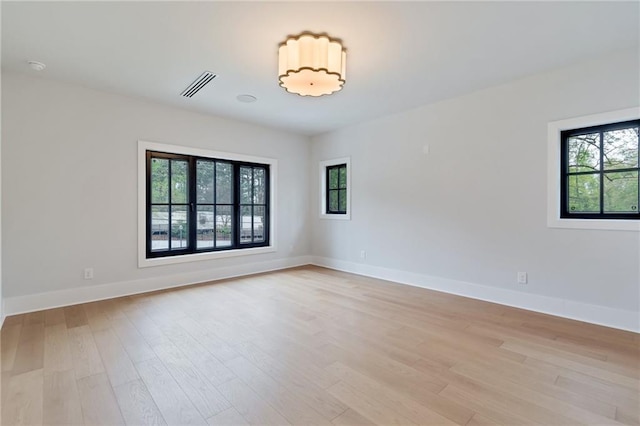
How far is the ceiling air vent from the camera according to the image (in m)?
3.32

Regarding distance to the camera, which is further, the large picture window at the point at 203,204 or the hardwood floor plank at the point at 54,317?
the large picture window at the point at 203,204

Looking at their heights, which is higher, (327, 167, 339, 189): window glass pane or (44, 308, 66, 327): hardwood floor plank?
(327, 167, 339, 189): window glass pane

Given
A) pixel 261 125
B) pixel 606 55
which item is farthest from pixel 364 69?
pixel 261 125

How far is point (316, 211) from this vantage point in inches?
240

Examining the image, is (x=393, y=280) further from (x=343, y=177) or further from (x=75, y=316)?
(x=75, y=316)

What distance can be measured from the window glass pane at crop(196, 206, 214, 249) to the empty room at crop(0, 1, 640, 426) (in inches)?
2.0

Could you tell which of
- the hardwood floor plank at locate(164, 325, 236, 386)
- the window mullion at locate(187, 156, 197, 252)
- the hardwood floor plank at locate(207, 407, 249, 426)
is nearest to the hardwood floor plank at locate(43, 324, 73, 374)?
the hardwood floor plank at locate(164, 325, 236, 386)

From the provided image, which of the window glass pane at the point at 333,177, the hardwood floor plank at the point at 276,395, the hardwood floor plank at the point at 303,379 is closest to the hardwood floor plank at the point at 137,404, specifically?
the hardwood floor plank at the point at 276,395

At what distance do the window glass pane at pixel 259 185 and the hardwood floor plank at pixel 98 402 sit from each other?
12.3ft

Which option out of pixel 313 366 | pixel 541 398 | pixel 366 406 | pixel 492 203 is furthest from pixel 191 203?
pixel 541 398

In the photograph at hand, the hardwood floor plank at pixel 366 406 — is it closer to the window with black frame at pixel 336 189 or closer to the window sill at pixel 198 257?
the window sill at pixel 198 257

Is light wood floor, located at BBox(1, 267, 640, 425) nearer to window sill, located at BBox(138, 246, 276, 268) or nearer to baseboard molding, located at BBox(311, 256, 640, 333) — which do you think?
baseboard molding, located at BBox(311, 256, 640, 333)

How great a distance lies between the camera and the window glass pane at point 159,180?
4.27 metres

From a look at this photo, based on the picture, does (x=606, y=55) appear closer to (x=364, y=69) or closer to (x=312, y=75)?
(x=364, y=69)
